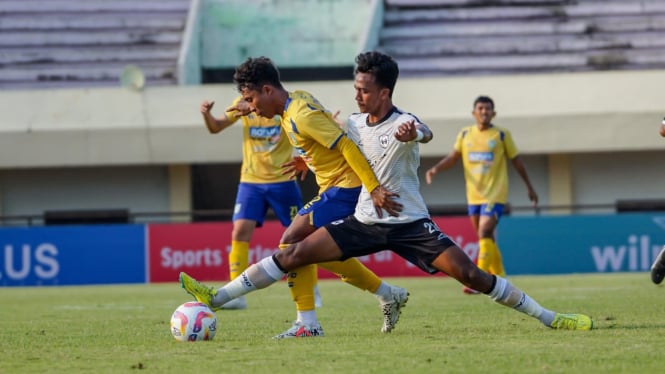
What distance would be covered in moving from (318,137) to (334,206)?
568 millimetres

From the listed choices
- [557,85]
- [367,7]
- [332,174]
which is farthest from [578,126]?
[332,174]

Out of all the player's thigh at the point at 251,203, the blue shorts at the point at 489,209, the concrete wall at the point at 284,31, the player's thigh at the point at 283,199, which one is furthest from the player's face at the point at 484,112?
the concrete wall at the point at 284,31

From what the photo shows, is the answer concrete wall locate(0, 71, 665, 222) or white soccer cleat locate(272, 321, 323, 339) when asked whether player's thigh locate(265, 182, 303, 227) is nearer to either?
white soccer cleat locate(272, 321, 323, 339)

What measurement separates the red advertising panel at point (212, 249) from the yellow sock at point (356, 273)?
1263 cm

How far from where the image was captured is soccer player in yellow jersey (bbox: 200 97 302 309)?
12.0 metres

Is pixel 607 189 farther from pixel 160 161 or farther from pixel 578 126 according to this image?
pixel 160 161

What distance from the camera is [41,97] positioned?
2647 centimetres

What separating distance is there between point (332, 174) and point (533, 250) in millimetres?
13465

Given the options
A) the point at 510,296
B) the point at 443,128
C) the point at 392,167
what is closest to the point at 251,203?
the point at 392,167

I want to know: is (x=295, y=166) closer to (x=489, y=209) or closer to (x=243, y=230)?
(x=243, y=230)

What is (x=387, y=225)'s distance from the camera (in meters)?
→ 7.86

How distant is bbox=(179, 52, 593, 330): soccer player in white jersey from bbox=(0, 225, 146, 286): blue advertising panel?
13.7 m

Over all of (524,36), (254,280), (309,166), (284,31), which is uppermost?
(284,31)

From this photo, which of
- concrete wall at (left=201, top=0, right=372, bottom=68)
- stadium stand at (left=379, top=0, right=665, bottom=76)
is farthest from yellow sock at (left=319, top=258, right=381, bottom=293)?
concrete wall at (left=201, top=0, right=372, bottom=68)
